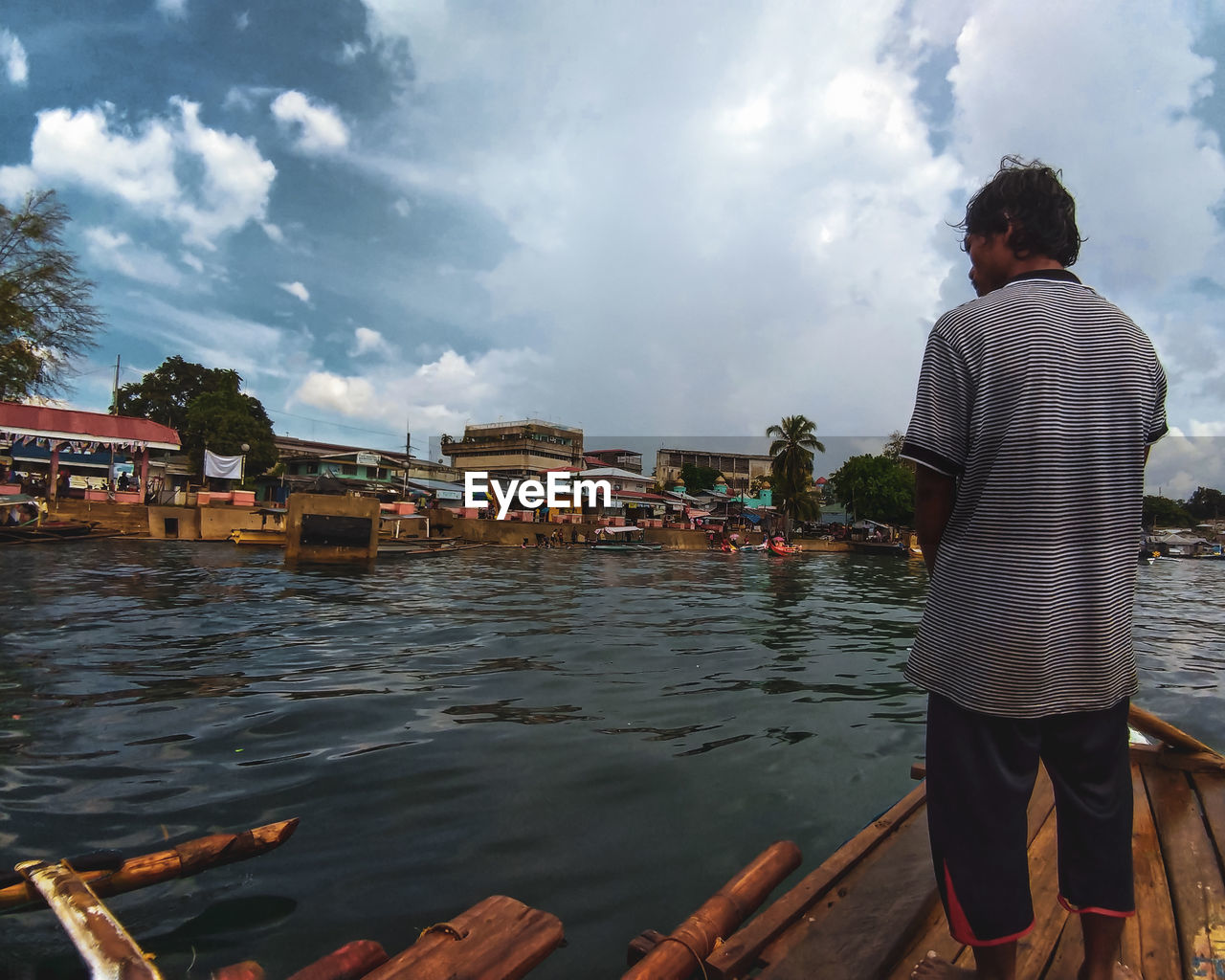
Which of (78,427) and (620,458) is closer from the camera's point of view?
(78,427)

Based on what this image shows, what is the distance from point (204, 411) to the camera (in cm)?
3944

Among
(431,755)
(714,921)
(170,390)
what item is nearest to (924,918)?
(714,921)

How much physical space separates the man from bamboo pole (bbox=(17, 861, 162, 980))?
1828mm

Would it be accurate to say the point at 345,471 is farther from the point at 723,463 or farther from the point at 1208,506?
the point at 1208,506

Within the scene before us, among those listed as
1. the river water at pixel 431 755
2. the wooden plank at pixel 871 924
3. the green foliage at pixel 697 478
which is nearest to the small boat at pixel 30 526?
the river water at pixel 431 755

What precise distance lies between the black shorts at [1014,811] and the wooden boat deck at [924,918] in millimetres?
292

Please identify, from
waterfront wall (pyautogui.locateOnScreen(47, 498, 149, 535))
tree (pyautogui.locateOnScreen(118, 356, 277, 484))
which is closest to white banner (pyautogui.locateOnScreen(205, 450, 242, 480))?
tree (pyautogui.locateOnScreen(118, 356, 277, 484))

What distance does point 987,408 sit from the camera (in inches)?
59.5

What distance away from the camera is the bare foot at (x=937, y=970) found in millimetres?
1557

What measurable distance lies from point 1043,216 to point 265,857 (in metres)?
3.57

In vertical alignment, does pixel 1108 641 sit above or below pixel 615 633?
above

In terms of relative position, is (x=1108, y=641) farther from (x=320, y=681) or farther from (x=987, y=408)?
(x=320, y=681)

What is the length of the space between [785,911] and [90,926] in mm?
1817

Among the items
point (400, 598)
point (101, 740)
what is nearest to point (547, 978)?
point (101, 740)
